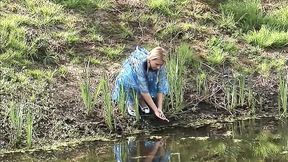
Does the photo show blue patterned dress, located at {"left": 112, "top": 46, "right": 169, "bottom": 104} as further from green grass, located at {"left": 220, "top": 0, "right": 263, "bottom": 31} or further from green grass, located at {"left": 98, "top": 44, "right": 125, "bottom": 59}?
green grass, located at {"left": 220, "top": 0, "right": 263, "bottom": 31}

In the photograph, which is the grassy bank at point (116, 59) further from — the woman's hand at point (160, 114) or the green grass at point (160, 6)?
the woman's hand at point (160, 114)

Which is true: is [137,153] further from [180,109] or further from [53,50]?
[53,50]

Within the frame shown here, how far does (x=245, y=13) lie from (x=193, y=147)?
424cm

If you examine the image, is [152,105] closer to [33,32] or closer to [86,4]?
[33,32]

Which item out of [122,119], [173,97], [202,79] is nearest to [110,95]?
[122,119]

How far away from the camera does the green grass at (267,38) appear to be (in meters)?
9.31

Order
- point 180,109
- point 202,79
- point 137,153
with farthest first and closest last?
point 202,79 < point 180,109 < point 137,153

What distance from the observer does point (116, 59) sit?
8.42 meters

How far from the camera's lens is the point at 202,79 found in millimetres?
7855

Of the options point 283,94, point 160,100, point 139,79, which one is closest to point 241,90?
point 283,94

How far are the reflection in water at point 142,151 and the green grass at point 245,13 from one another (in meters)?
3.94

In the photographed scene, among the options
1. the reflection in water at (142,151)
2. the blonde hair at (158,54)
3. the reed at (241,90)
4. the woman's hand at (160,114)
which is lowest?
the reflection in water at (142,151)

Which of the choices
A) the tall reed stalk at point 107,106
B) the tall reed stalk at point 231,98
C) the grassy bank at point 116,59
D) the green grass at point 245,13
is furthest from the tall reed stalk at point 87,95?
the green grass at point 245,13

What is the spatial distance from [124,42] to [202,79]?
5.13ft
